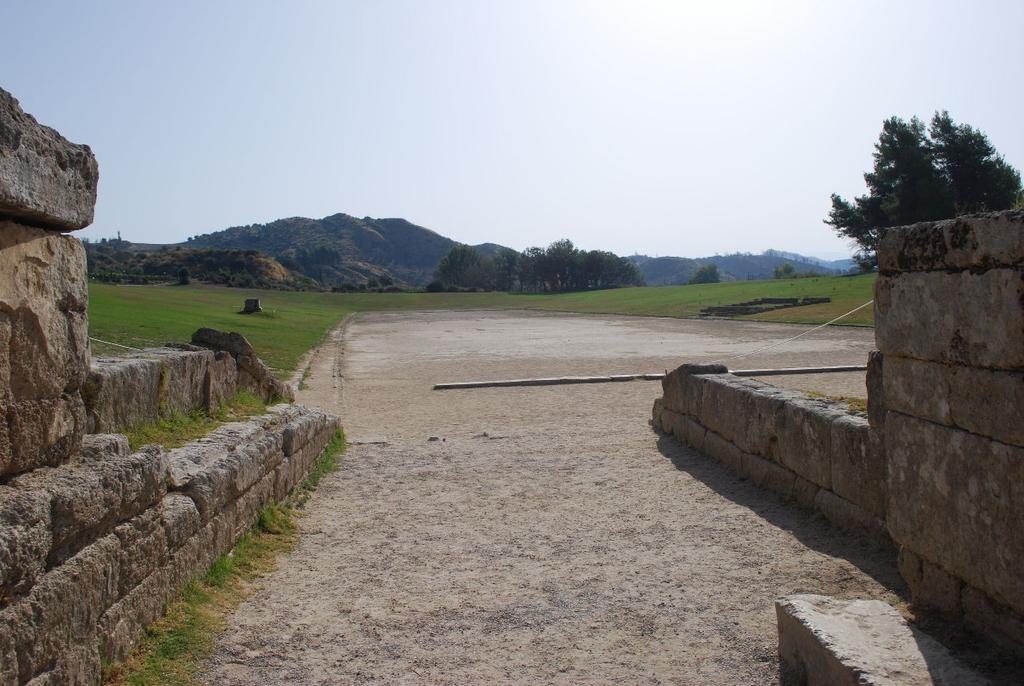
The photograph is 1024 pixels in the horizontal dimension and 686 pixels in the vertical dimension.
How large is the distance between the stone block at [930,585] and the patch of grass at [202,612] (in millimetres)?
3442

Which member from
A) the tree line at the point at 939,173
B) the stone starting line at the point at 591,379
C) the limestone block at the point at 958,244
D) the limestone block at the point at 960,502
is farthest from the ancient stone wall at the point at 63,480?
the tree line at the point at 939,173

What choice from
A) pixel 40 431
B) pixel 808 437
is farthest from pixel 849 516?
pixel 40 431

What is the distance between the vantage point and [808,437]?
6777mm

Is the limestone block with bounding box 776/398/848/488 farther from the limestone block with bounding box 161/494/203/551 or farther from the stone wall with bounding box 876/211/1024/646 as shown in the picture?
the limestone block with bounding box 161/494/203/551

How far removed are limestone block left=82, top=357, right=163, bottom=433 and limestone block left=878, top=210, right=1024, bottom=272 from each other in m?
4.16

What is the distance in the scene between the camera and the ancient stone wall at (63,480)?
10.6ft

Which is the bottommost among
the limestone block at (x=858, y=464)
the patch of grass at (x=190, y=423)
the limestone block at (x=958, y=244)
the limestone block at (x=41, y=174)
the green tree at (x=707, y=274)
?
the limestone block at (x=858, y=464)

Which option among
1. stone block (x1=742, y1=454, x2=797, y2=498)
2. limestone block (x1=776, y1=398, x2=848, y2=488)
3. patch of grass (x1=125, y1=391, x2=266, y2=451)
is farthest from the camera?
stone block (x1=742, y1=454, x2=797, y2=498)

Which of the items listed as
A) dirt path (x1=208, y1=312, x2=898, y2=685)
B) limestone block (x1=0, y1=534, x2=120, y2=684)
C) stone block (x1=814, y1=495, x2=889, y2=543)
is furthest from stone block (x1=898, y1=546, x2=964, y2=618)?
limestone block (x1=0, y1=534, x2=120, y2=684)

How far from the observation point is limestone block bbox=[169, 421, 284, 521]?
523 centimetres

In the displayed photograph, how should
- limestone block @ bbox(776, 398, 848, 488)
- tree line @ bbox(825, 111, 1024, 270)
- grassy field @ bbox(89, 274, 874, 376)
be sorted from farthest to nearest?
tree line @ bbox(825, 111, 1024, 270) → grassy field @ bbox(89, 274, 874, 376) → limestone block @ bbox(776, 398, 848, 488)

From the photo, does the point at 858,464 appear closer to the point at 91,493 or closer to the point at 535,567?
the point at 535,567

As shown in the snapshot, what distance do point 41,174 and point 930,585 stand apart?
174 inches

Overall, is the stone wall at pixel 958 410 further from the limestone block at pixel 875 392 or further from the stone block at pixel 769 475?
the stone block at pixel 769 475
